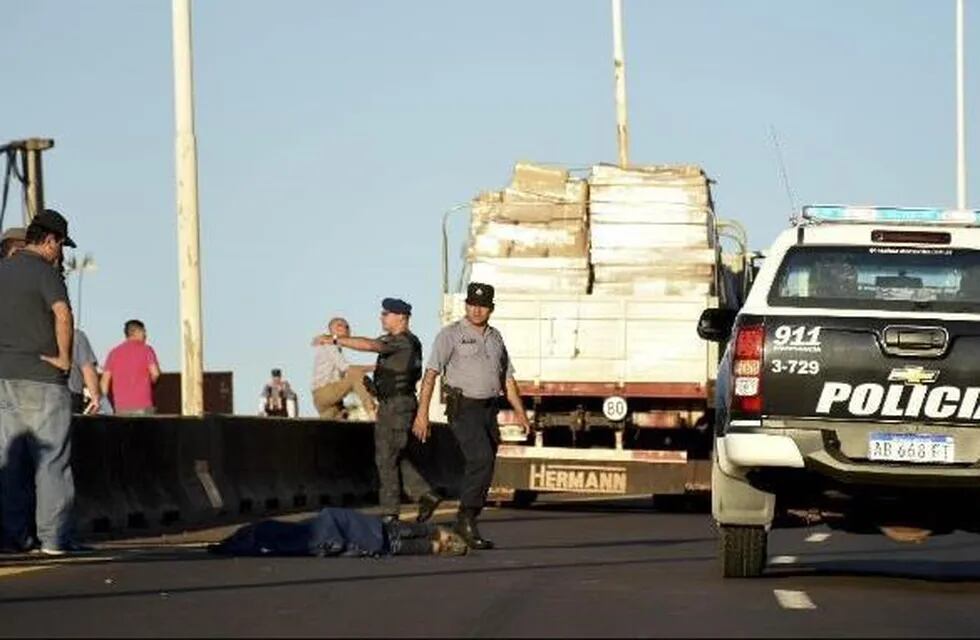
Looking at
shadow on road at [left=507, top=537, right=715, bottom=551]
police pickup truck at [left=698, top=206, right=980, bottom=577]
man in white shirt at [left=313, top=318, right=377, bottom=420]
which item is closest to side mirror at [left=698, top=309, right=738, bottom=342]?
police pickup truck at [left=698, top=206, right=980, bottom=577]

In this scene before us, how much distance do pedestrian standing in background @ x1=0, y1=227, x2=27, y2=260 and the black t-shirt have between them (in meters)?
0.82

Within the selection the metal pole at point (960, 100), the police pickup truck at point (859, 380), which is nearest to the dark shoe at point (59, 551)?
the police pickup truck at point (859, 380)

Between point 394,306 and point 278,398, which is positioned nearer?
point 394,306

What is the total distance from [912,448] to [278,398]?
38.8m

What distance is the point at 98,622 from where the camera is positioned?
1253 cm

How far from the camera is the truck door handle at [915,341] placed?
1482 cm

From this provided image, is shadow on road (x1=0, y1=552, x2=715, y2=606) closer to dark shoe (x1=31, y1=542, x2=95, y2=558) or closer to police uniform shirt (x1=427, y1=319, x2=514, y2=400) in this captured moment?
dark shoe (x1=31, y1=542, x2=95, y2=558)

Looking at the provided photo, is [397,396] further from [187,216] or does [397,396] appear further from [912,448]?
[912,448]

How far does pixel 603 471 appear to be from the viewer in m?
25.6

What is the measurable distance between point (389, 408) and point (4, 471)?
577 centimetres

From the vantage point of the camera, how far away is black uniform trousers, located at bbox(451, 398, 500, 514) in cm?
1925

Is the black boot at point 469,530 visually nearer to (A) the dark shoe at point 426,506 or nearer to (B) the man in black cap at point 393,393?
(A) the dark shoe at point 426,506

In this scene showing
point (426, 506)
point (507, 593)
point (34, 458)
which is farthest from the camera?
point (426, 506)

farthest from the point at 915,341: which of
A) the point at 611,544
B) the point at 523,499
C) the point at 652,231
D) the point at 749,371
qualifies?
the point at 523,499
